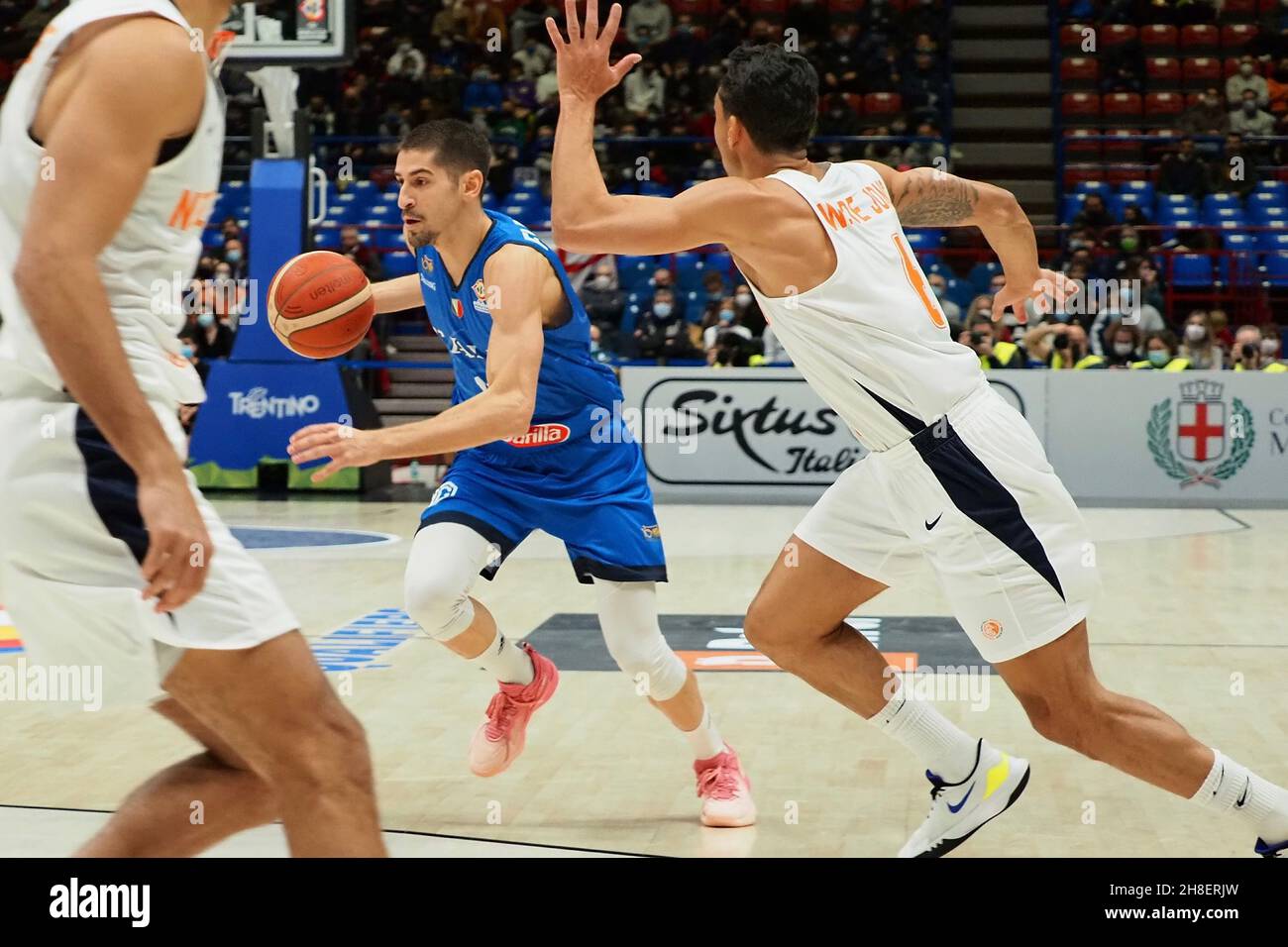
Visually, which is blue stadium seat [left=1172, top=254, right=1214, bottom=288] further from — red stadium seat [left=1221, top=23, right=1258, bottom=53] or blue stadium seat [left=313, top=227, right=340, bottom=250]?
blue stadium seat [left=313, top=227, right=340, bottom=250]

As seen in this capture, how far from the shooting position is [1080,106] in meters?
19.6

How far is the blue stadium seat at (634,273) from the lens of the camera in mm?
16016

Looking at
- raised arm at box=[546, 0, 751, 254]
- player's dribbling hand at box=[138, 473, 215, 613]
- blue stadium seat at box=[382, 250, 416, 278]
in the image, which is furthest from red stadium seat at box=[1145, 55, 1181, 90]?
player's dribbling hand at box=[138, 473, 215, 613]

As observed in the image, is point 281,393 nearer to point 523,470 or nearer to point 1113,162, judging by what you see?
point 523,470

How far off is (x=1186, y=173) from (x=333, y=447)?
634 inches

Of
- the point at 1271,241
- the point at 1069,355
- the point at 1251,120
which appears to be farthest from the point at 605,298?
the point at 1251,120

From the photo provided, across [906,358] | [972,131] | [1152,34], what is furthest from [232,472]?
[1152,34]

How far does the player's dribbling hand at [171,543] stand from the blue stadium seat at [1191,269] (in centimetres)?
1516

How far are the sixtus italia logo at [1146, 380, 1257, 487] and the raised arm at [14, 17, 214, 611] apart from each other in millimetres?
11136

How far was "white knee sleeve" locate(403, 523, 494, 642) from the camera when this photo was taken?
4180 millimetres

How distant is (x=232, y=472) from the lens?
1276cm

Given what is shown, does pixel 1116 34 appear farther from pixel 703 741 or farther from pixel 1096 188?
pixel 703 741

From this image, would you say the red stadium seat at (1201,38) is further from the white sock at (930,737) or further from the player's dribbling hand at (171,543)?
the player's dribbling hand at (171,543)
